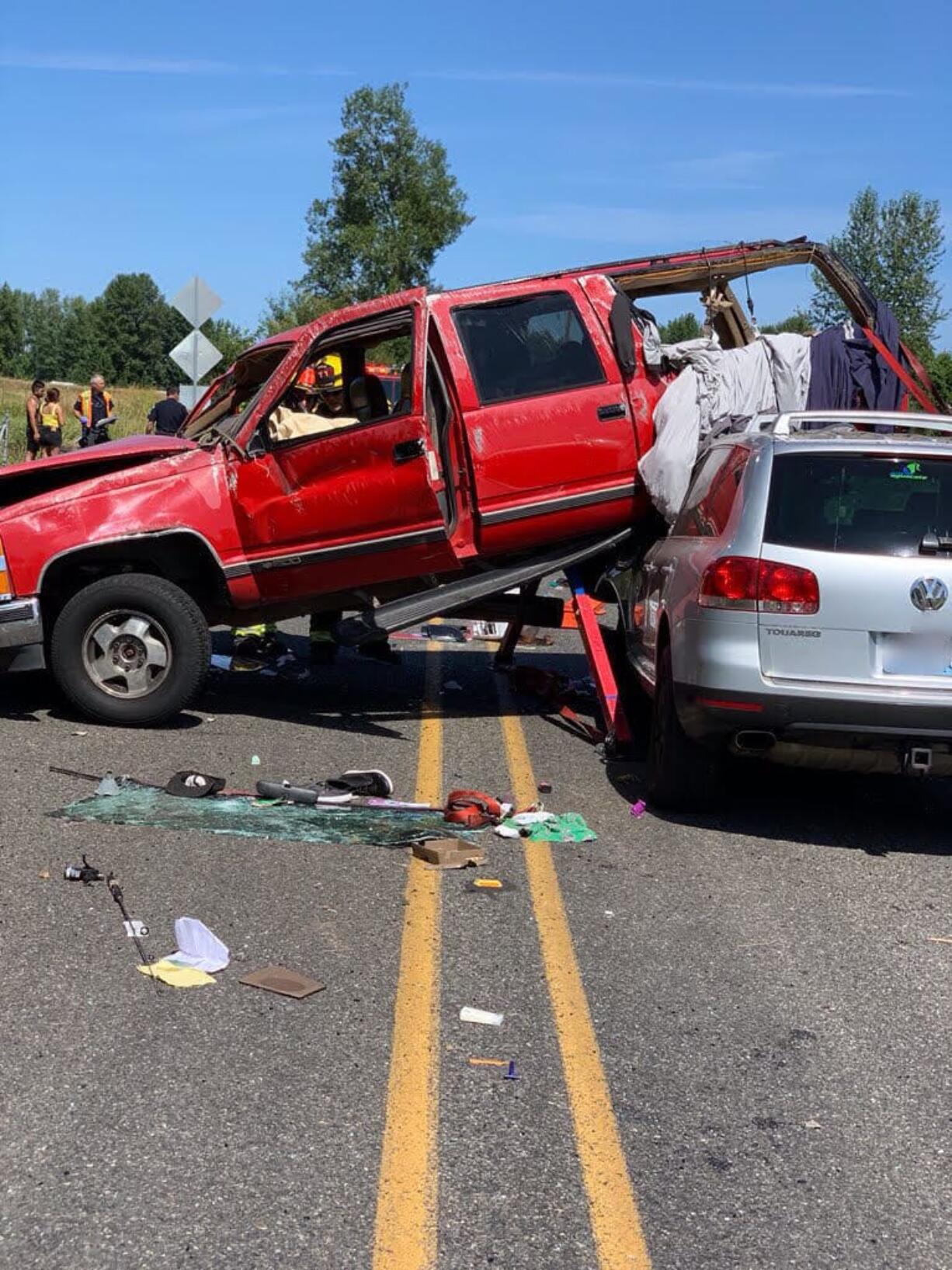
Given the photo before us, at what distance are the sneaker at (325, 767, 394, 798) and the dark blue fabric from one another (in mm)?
3897

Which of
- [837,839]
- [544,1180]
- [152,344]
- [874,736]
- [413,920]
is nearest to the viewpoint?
[544,1180]

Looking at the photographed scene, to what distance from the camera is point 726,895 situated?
5.89m

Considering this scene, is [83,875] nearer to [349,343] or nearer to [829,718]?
[829,718]

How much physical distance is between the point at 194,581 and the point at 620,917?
14.4ft

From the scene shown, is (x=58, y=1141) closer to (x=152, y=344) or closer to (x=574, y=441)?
(x=574, y=441)

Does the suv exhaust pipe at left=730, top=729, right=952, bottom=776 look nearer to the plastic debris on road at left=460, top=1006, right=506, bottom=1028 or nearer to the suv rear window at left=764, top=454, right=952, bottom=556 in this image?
the suv rear window at left=764, top=454, right=952, bottom=556

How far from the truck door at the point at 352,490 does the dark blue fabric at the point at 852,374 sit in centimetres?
255

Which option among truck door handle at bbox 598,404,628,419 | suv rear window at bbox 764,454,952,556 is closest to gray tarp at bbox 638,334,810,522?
truck door handle at bbox 598,404,628,419

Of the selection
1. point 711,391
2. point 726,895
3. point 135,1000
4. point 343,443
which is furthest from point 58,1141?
point 711,391

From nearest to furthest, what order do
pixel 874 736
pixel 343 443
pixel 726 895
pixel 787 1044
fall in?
pixel 787 1044, pixel 726 895, pixel 874 736, pixel 343 443

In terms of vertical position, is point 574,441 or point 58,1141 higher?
point 574,441

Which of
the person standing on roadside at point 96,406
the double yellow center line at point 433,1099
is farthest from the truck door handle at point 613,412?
the person standing on roadside at point 96,406

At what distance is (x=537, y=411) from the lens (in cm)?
853

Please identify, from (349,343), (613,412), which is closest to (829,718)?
(613,412)
